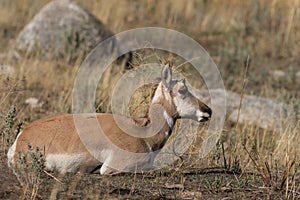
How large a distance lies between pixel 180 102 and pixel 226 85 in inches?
269

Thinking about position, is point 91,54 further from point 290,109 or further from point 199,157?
point 199,157

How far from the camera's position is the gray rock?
1144cm

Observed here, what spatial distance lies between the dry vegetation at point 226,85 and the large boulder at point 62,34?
1.75 feet

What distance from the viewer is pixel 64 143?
6.85 m

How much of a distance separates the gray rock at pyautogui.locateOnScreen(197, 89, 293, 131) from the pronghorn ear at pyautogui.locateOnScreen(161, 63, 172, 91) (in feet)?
12.3

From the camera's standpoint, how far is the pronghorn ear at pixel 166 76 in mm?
7144

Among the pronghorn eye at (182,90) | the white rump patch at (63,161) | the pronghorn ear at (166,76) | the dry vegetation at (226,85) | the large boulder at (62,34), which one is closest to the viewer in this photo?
the dry vegetation at (226,85)

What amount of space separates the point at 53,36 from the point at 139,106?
7.04 metres

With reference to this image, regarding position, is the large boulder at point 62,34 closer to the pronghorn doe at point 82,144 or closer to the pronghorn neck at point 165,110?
the pronghorn neck at point 165,110

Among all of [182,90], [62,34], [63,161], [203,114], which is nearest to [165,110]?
[182,90]

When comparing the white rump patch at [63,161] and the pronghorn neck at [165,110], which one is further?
the pronghorn neck at [165,110]

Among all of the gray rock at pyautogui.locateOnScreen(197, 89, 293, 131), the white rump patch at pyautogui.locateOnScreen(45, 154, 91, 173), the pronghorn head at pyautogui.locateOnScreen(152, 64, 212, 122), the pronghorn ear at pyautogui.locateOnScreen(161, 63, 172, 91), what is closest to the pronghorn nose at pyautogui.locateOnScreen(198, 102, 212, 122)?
the pronghorn head at pyautogui.locateOnScreen(152, 64, 212, 122)

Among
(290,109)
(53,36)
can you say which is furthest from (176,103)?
(53,36)

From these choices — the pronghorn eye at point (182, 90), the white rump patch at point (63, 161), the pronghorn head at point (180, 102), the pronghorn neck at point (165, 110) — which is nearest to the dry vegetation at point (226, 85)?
the white rump patch at point (63, 161)
